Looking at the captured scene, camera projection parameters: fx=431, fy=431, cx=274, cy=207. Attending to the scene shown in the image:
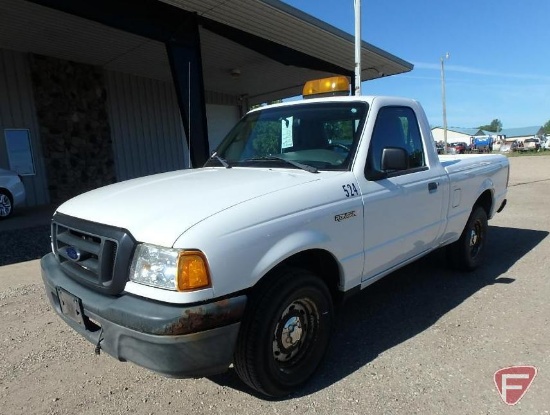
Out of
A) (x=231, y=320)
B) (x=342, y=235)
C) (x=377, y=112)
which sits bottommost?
(x=231, y=320)

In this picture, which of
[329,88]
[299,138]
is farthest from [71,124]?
[299,138]

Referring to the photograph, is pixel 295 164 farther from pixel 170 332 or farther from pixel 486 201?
pixel 486 201

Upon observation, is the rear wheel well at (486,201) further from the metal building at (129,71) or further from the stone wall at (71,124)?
the stone wall at (71,124)

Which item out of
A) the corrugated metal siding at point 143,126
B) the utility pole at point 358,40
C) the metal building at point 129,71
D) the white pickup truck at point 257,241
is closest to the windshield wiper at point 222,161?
the white pickup truck at point 257,241

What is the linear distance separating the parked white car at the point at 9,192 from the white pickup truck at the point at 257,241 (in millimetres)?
7948

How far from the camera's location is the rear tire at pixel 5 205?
969cm

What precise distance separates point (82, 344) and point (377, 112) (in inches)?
119

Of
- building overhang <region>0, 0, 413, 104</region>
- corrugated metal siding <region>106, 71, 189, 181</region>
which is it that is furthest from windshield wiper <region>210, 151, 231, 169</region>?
corrugated metal siding <region>106, 71, 189, 181</region>

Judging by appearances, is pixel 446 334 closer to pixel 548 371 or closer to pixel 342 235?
pixel 548 371

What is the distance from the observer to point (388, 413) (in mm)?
2543

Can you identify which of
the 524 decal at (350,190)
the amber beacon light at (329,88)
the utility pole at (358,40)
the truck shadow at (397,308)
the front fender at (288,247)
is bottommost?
the truck shadow at (397,308)

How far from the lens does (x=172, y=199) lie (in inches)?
101

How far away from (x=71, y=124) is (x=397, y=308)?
38.5 ft

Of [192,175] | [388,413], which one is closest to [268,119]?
[192,175]
